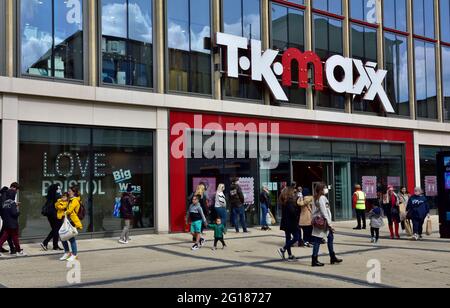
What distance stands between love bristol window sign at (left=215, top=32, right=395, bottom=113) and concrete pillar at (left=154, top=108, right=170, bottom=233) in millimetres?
3385

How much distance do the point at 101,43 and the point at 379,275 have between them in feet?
39.2

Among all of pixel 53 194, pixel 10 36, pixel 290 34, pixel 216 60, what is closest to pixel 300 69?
pixel 290 34

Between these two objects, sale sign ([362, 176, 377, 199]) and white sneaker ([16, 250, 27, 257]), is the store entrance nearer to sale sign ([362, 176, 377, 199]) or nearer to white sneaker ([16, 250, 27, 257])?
sale sign ([362, 176, 377, 199])

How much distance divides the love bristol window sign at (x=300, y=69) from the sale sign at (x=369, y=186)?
3513 millimetres

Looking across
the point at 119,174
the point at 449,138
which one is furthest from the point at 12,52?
the point at 449,138

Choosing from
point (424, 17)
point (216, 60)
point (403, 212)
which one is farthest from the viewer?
point (424, 17)

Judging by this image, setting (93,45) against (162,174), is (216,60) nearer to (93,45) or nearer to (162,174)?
(93,45)

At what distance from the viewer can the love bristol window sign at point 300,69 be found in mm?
20234

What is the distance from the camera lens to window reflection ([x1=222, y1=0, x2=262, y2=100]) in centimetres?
2052

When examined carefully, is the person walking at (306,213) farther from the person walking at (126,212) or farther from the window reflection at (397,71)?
the window reflection at (397,71)

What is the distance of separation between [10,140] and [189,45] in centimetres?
741

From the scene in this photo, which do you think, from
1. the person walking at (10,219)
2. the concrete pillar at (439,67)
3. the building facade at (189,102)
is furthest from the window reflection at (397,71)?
the person walking at (10,219)

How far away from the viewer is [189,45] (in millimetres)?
19438
